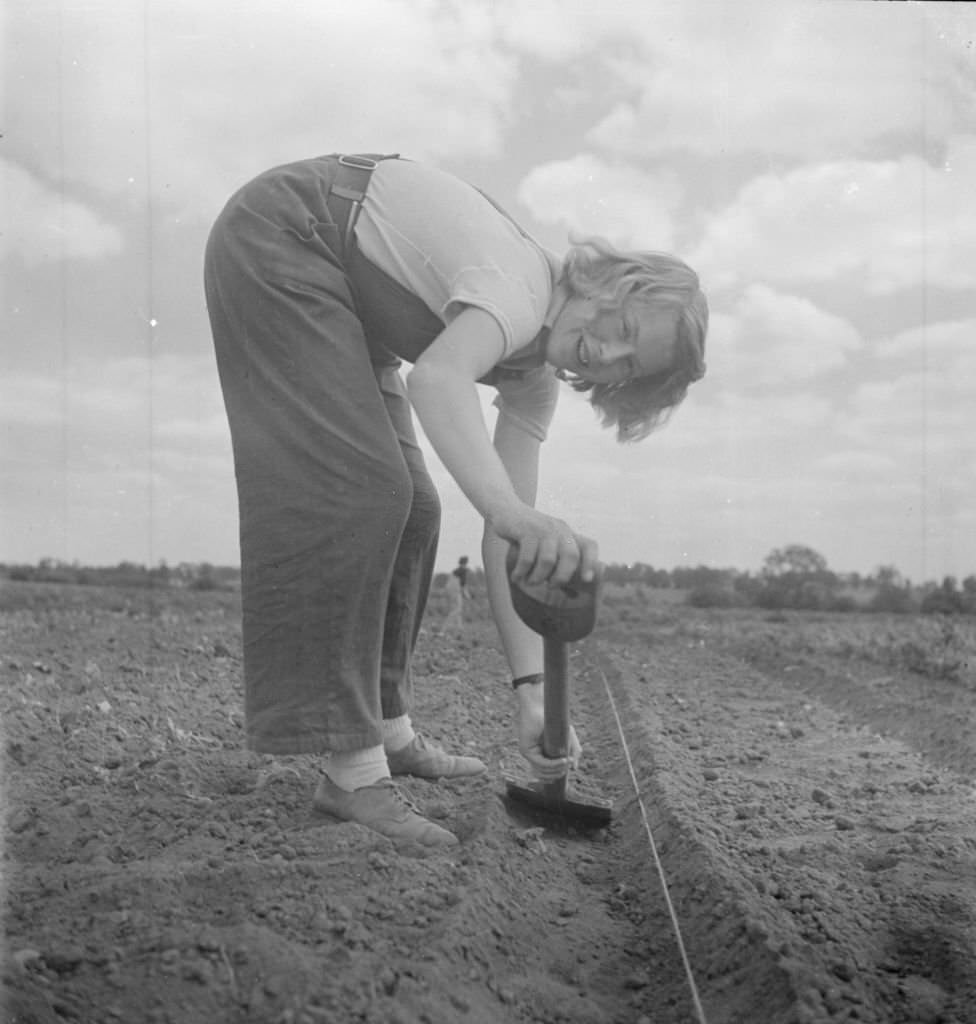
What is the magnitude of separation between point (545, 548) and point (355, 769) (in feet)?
2.03

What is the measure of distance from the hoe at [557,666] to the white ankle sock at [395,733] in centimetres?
29

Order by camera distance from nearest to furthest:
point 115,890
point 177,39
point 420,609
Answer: point 115,890 < point 177,39 < point 420,609

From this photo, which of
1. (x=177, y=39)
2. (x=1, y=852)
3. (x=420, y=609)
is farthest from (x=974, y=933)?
(x=177, y=39)

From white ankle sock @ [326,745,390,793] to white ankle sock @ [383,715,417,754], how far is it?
423 mm

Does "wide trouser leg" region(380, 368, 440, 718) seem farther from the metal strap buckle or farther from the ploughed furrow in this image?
the ploughed furrow

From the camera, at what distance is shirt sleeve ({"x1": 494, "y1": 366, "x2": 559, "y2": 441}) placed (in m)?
2.18

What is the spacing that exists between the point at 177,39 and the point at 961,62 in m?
1.21

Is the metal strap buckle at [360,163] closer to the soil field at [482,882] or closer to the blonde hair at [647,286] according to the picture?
the blonde hair at [647,286]

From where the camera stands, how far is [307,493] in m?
1.84

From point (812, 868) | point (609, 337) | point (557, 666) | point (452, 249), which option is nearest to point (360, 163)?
point (452, 249)

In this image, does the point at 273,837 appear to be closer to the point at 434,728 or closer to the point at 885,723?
the point at 434,728

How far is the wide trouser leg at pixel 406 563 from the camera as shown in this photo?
89.0 inches

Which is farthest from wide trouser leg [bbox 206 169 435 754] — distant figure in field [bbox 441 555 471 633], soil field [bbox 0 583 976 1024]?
distant figure in field [bbox 441 555 471 633]

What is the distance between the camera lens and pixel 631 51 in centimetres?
182
